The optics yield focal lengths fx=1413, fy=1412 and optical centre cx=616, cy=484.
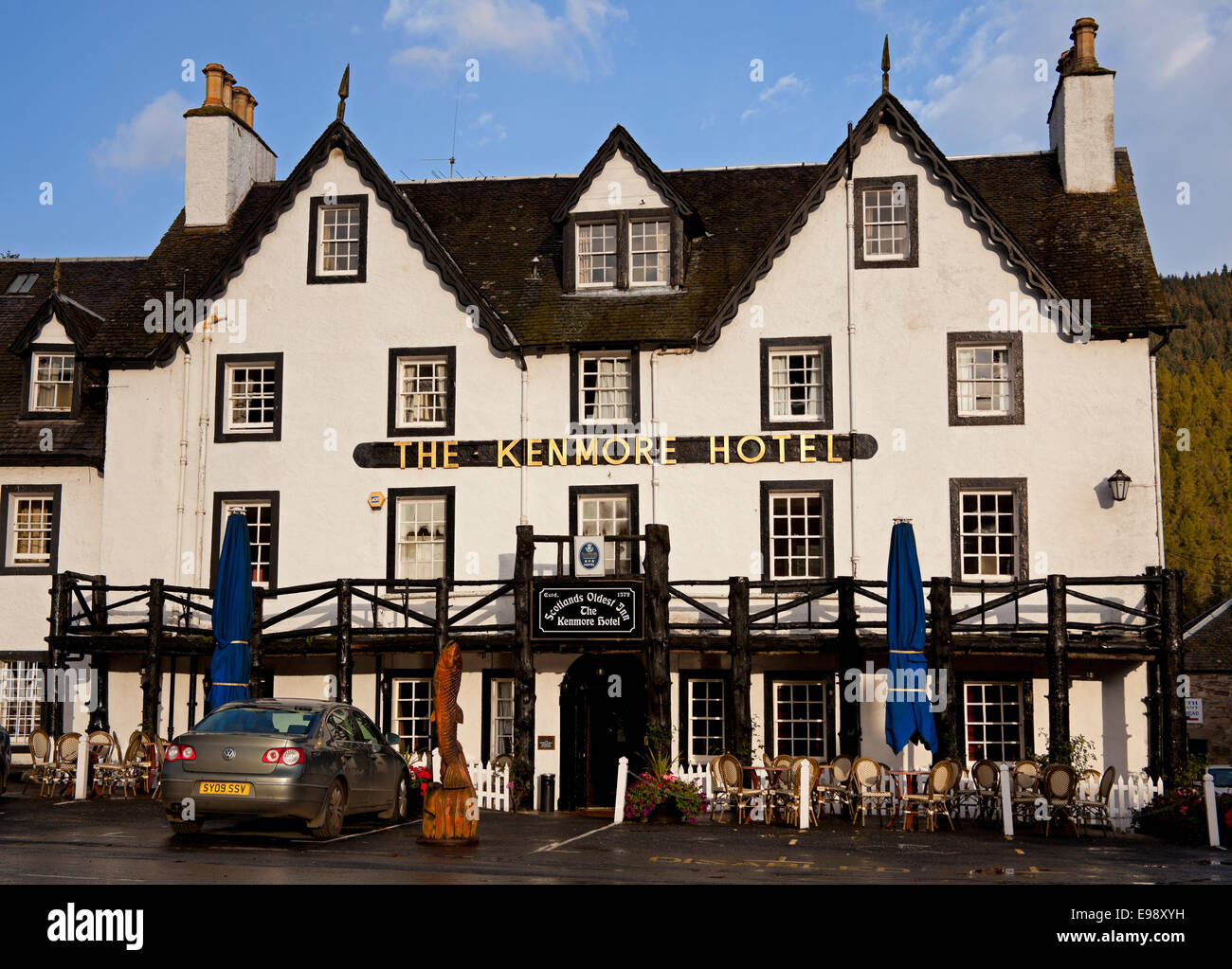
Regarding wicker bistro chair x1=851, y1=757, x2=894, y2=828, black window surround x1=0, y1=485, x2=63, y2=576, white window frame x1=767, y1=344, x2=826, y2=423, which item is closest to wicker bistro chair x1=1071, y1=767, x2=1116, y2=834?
wicker bistro chair x1=851, y1=757, x2=894, y2=828

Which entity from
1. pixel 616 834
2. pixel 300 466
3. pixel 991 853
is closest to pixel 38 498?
pixel 300 466

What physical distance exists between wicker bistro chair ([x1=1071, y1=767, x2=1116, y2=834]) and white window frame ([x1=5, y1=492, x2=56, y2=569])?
20.2m

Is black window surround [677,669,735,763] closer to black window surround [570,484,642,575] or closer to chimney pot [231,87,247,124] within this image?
black window surround [570,484,642,575]

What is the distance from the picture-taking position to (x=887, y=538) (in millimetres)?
25922

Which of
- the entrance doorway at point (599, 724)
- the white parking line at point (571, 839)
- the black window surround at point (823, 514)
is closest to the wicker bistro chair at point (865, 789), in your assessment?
the white parking line at point (571, 839)

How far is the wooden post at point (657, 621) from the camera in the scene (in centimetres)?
2270

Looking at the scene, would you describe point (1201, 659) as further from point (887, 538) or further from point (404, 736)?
point (404, 736)

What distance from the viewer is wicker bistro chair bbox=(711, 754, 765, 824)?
21123mm

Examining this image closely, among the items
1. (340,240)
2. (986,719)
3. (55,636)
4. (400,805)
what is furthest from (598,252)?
(400,805)

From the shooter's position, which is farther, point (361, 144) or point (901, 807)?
point (361, 144)

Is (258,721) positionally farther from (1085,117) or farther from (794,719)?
(1085,117)

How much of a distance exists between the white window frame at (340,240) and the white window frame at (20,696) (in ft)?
32.3

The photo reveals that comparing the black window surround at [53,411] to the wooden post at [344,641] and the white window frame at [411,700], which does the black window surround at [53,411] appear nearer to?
the wooden post at [344,641]
